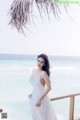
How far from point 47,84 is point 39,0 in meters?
1.55

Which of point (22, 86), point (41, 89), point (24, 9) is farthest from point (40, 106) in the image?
point (22, 86)

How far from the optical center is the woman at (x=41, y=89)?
3.40m

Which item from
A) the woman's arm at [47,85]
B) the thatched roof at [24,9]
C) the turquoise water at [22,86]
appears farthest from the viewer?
the turquoise water at [22,86]

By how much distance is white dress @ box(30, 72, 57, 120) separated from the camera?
135 inches

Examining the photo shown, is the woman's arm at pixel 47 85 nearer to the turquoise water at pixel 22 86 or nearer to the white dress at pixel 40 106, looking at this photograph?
the white dress at pixel 40 106

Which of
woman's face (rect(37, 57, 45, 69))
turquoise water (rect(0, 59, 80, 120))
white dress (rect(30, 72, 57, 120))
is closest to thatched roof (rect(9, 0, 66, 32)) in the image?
woman's face (rect(37, 57, 45, 69))

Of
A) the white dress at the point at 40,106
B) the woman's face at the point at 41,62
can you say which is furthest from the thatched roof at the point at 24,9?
the white dress at the point at 40,106

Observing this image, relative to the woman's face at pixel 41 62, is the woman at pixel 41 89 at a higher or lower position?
lower

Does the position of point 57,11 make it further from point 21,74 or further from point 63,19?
point 21,74

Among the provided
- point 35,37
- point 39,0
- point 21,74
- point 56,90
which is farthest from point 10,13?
point 56,90

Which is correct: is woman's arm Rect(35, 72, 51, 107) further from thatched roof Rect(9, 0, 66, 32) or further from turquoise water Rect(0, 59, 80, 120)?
turquoise water Rect(0, 59, 80, 120)

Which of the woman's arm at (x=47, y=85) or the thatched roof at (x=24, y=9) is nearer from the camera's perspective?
the woman's arm at (x=47, y=85)

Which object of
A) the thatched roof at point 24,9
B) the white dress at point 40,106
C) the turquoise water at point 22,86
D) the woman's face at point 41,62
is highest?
the thatched roof at point 24,9

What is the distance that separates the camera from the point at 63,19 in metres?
5.96
